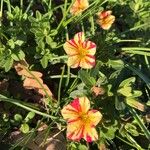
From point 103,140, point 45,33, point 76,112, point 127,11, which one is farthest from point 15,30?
point 127,11

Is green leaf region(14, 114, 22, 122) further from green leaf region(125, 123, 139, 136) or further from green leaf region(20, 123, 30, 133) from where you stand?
green leaf region(125, 123, 139, 136)

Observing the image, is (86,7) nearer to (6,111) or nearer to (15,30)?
(15,30)

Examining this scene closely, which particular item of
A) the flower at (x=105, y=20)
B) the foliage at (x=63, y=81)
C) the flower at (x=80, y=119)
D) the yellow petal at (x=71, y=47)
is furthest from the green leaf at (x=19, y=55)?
the flower at (x=105, y=20)

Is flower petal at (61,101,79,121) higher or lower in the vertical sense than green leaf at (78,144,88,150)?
higher

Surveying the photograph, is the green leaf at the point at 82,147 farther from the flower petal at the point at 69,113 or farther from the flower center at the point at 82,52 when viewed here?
the flower center at the point at 82,52

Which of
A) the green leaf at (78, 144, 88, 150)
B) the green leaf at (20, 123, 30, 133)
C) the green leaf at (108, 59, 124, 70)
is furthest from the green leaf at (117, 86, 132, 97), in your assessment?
the green leaf at (20, 123, 30, 133)

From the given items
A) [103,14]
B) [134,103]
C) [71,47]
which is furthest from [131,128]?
[103,14]
